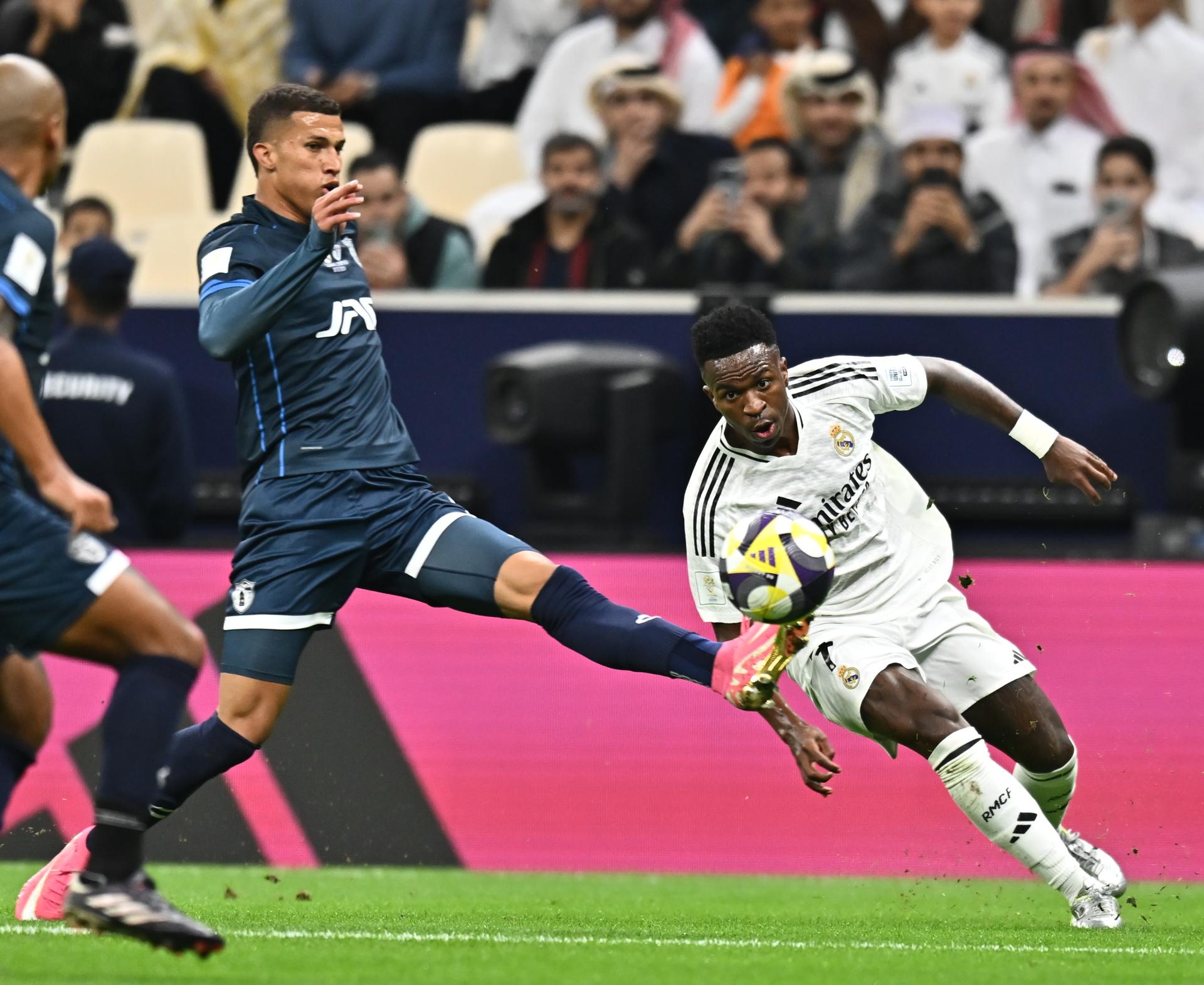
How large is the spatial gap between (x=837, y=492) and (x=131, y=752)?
2.49m

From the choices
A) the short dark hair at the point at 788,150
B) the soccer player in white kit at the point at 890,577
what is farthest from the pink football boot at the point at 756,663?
the short dark hair at the point at 788,150

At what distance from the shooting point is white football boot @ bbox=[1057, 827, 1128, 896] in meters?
6.60

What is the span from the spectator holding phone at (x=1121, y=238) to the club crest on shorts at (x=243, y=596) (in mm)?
4971

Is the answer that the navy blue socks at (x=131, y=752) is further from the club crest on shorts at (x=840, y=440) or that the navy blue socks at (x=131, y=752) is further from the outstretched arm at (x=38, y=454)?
the club crest on shorts at (x=840, y=440)

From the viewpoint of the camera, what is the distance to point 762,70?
433 inches

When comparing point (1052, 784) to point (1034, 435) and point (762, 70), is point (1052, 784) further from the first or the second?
point (762, 70)

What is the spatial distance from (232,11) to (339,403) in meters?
6.79

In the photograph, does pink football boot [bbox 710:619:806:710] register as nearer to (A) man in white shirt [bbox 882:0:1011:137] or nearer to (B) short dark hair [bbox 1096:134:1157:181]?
(B) short dark hair [bbox 1096:134:1157:181]

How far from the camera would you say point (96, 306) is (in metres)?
8.90

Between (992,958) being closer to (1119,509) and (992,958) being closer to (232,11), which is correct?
(1119,509)

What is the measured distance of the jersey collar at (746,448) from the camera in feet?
21.1

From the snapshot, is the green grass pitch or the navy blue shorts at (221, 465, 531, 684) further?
the navy blue shorts at (221, 465, 531, 684)

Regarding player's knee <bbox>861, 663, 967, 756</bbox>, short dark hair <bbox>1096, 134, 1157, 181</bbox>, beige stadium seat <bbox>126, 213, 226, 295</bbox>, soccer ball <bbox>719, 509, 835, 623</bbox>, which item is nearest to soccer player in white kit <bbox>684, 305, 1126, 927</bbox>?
player's knee <bbox>861, 663, 967, 756</bbox>

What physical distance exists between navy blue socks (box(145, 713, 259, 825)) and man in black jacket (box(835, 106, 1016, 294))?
179 inches
